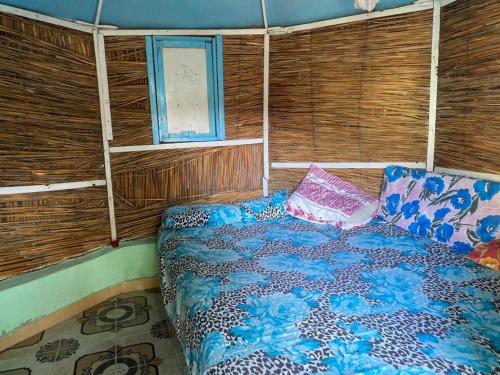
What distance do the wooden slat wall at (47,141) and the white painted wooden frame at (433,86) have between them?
2.31 metres

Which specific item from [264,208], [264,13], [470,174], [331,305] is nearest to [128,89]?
[264,13]

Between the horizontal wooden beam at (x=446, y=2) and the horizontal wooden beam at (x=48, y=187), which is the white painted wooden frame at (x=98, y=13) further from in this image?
the horizontal wooden beam at (x=446, y=2)

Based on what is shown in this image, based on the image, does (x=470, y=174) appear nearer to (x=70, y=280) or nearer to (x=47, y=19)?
(x=70, y=280)

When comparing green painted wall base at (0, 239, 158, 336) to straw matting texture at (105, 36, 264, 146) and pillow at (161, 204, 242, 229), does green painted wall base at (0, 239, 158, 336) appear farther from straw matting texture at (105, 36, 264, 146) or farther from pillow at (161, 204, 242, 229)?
straw matting texture at (105, 36, 264, 146)

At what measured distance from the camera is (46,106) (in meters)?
2.21

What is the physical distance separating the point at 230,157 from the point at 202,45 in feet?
2.98

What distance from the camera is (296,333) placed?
119 centimetres

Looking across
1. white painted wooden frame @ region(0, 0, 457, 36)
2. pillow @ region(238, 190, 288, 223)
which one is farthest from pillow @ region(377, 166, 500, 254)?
white painted wooden frame @ region(0, 0, 457, 36)

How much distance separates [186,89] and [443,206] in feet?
6.55

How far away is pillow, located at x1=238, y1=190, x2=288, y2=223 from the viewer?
264cm

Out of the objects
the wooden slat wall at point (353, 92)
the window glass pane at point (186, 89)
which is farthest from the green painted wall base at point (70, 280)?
the wooden slat wall at point (353, 92)

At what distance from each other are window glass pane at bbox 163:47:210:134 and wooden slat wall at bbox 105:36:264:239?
17 cm

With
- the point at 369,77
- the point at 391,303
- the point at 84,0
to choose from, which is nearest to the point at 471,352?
the point at 391,303

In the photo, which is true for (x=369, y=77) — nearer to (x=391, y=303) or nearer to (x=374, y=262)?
(x=374, y=262)
